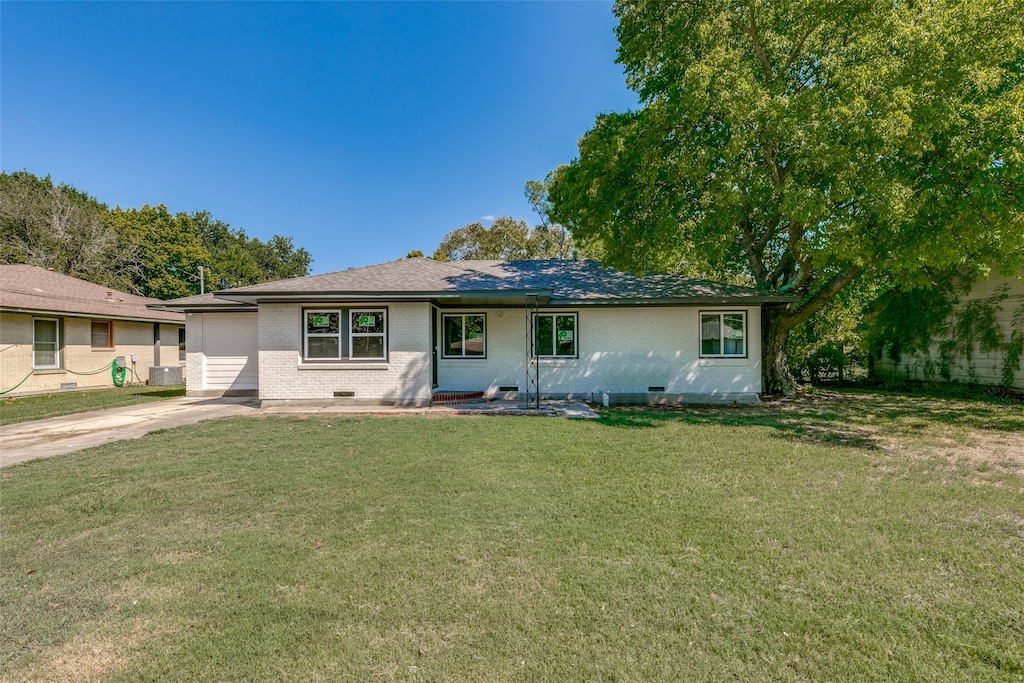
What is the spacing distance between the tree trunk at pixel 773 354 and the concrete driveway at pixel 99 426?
14508 millimetres

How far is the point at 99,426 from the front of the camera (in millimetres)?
8477

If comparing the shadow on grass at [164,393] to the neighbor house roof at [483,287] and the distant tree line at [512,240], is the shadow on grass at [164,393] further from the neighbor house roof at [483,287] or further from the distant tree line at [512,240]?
the distant tree line at [512,240]

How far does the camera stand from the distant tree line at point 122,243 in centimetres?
2586

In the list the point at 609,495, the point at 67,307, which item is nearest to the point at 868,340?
the point at 609,495

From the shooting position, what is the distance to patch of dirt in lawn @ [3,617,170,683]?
2.22m

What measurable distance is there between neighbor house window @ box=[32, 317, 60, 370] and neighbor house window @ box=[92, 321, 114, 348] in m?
1.29

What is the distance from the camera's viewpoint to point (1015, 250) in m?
8.05

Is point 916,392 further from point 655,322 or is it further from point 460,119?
point 460,119

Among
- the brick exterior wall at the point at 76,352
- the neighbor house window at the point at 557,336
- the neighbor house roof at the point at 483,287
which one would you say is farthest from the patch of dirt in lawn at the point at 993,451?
the brick exterior wall at the point at 76,352

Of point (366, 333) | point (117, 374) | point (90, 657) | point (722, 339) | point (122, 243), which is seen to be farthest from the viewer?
point (122, 243)

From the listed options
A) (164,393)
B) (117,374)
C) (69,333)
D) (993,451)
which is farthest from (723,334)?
(69,333)

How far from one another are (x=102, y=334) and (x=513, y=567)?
20.1 metres

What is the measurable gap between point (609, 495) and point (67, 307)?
18480 millimetres

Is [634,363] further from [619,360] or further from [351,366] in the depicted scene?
[351,366]
